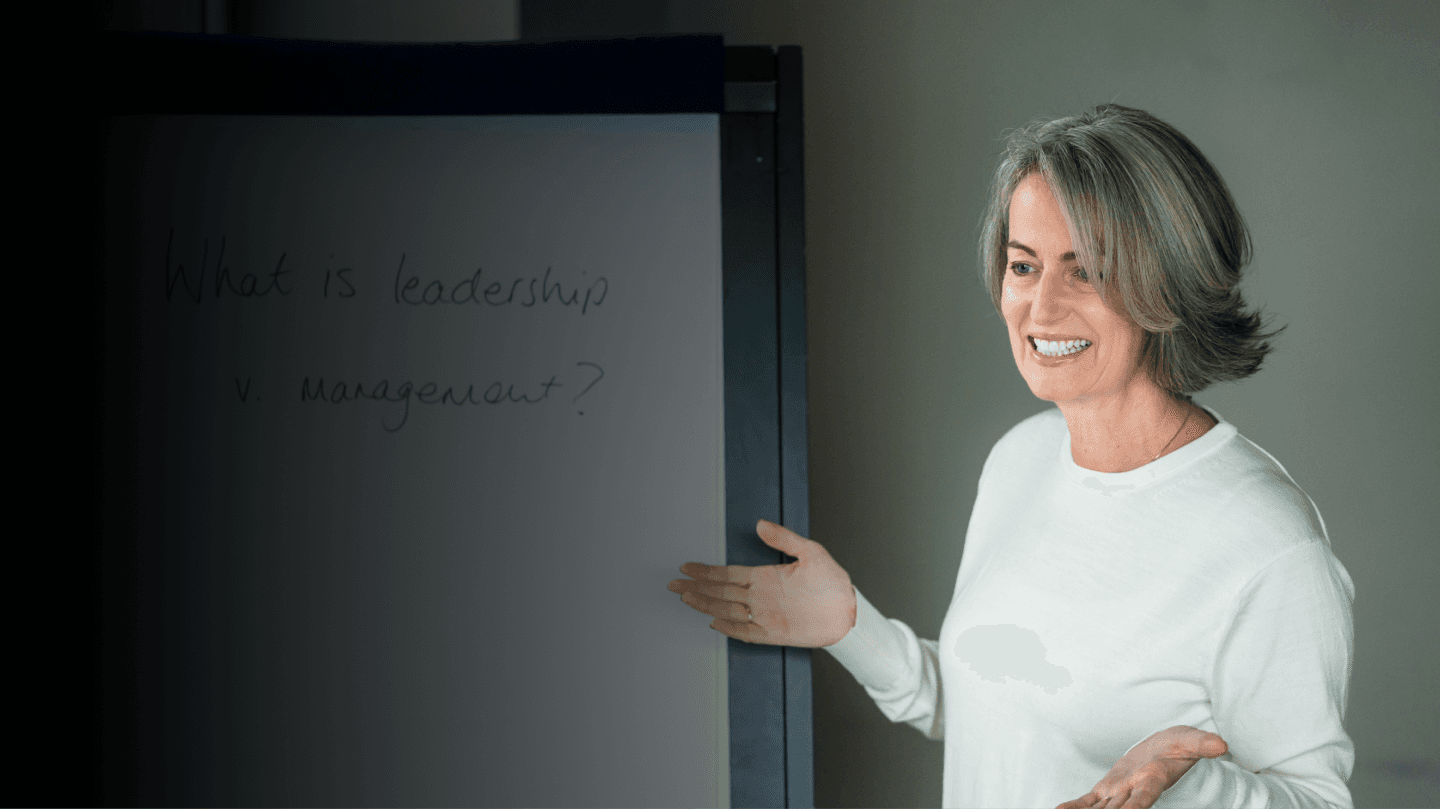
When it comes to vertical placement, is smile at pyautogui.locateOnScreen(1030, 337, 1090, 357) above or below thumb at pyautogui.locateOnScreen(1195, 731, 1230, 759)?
above

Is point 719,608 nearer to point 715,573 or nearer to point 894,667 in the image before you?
point 715,573

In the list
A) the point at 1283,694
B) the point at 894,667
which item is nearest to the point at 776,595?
the point at 894,667

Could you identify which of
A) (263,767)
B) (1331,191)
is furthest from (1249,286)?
(263,767)

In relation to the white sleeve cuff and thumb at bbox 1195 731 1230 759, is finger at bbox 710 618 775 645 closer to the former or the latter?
the white sleeve cuff

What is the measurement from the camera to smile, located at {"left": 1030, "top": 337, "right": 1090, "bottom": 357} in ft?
2.27

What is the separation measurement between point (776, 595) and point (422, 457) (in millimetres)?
316

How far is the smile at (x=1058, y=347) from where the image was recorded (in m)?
0.69

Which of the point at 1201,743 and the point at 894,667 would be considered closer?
the point at 1201,743

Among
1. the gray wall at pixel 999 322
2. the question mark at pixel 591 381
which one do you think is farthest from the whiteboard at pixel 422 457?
the gray wall at pixel 999 322

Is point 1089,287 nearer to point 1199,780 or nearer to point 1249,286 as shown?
point 1249,286

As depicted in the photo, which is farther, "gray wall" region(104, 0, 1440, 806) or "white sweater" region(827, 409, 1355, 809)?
"gray wall" region(104, 0, 1440, 806)

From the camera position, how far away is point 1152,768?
0.59m

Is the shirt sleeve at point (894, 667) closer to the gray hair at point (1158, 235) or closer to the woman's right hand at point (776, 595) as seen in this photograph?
the woman's right hand at point (776, 595)

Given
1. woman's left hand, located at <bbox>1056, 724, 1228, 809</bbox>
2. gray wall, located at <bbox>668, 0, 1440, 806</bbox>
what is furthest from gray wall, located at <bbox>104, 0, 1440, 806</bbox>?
woman's left hand, located at <bbox>1056, 724, 1228, 809</bbox>
